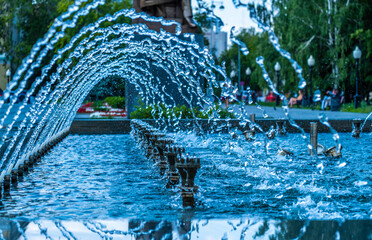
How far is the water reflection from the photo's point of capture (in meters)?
4.24

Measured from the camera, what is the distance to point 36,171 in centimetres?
845

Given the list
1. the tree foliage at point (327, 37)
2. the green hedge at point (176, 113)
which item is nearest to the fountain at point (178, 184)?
the green hedge at point (176, 113)

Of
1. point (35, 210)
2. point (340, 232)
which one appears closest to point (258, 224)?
point (340, 232)

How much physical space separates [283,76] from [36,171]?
3316cm

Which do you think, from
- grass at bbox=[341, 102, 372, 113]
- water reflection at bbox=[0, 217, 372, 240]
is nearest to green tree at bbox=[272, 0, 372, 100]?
grass at bbox=[341, 102, 372, 113]

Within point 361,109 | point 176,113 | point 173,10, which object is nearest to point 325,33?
point 361,109

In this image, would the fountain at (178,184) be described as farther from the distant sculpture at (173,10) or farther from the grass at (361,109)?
the grass at (361,109)

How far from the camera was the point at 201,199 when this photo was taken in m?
6.04

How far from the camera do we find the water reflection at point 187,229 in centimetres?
424

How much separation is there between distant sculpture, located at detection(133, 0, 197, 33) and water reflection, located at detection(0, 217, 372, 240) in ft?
50.7

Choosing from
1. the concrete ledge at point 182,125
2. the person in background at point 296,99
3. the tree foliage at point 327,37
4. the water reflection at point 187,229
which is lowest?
the person in background at point 296,99

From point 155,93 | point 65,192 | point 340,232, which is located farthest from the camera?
point 155,93

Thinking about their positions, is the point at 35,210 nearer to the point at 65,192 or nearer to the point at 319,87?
the point at 65,192

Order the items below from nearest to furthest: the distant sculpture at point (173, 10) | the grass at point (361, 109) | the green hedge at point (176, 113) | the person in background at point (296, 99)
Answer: the green hedge at point (176, 113)
the distant sculpture at point (173, 10)
the grass at point (361, 109)
the person in background at point (296, 99)
